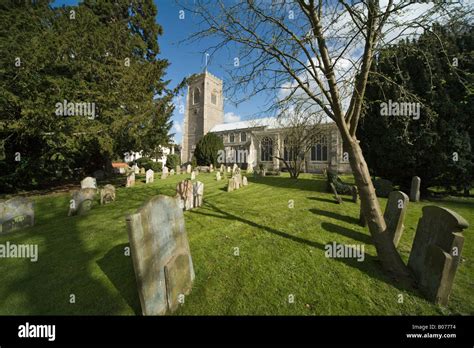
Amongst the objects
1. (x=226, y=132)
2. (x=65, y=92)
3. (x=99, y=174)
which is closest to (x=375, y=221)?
(x=65, y=92)

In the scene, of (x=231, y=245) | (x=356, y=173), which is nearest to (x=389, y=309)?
(x=356, y=173)

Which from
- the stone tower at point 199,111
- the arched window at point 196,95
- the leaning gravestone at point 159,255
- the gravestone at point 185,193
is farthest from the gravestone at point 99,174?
the arched window at point 196,95

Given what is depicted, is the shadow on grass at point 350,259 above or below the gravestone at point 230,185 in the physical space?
below

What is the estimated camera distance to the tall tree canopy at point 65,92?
11.1 metres

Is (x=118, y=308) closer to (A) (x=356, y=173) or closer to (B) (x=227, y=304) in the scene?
(B) (x=227, y=304)

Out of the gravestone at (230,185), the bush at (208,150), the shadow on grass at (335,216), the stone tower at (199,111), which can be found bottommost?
the shadow on grass at (335,216)

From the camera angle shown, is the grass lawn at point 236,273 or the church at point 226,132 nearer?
the grass lawn at point 236,273

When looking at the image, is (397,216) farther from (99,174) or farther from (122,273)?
(99,174)

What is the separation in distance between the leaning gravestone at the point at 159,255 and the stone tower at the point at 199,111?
49.9 m

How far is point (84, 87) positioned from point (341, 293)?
1690 cm

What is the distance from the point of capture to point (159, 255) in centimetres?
281

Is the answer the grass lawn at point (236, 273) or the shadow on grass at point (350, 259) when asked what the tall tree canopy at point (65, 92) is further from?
the shadow on grass at point (350, 259)

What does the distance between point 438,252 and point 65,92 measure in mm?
17298

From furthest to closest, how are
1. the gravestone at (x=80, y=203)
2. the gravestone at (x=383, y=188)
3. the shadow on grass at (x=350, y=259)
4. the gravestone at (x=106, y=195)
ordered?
1. the gravestone at (x=383, y=188)
2. the gravestone at (x=106, y=195)
3. the gravestone at (x=80, y=203)
4. the shadow on grass at (x=350, y=259)
